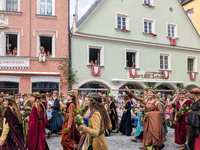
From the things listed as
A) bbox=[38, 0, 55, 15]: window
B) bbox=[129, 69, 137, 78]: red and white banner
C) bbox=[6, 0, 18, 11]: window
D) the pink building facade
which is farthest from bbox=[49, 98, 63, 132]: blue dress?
bbox=[129, 69, 137, 78]: red and white banner

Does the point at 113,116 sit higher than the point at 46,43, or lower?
lower

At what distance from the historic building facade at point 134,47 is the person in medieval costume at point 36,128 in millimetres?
10312

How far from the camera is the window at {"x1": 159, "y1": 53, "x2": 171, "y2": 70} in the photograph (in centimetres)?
2145

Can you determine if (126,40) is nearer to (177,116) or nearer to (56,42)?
(56,42)

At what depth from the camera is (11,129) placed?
5.59 metres

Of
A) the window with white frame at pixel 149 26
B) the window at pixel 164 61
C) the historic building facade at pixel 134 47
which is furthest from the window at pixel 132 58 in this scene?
the window at pixel 164 61

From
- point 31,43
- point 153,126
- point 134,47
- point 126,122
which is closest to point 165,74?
point 134,47

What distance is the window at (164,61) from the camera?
70.4 ft

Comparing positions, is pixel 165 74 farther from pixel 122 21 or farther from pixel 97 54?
pixel 97 54

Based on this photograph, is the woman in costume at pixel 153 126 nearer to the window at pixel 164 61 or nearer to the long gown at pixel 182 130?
the long gown at pixel 182 130

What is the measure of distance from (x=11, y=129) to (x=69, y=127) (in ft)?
5.48

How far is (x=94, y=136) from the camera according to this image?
3.98 metres

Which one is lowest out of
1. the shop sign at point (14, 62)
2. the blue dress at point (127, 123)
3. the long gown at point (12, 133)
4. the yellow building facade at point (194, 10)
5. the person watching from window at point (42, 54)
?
the blue dress at point (127, 123)

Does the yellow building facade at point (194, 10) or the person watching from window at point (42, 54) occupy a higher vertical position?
the yellow building facade at point (194, 10)
